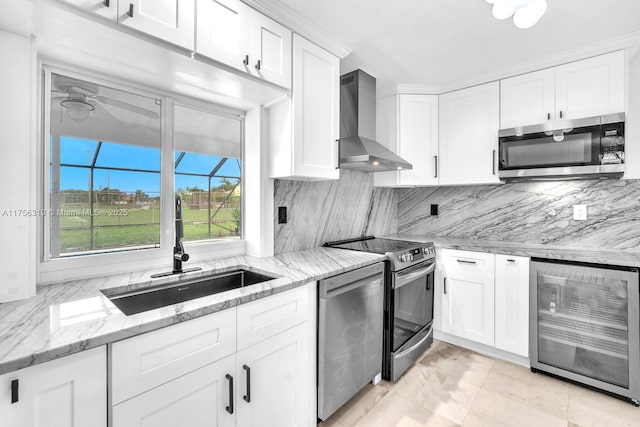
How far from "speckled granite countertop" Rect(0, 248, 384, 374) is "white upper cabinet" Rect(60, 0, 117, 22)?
1064mm

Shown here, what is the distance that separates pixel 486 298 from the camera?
2398 millimetres

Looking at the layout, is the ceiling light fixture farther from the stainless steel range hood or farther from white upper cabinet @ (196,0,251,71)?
white upper cabinet @ (196,0,251,71)

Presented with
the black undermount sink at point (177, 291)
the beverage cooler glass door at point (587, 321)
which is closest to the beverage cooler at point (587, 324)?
the beverage cooler glass door at point (587, 321)

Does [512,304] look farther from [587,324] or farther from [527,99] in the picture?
[527,99]

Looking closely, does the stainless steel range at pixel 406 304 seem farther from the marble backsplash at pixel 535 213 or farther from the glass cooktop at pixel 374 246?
the marble backsplash at pixel 535 213

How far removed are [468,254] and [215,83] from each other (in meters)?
2.27

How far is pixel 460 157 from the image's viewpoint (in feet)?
8.96

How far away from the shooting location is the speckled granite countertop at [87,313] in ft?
2.62

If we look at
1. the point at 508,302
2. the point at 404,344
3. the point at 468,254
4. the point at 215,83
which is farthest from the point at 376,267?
the point at 215,83

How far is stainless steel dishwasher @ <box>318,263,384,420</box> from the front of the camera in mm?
1614

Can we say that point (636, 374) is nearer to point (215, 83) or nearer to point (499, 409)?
point (499, 409)

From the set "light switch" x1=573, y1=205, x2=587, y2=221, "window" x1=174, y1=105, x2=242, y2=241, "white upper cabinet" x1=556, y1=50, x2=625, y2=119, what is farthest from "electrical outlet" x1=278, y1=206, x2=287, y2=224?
"light switch" x1=573, y1=205, x2=587, y2=221

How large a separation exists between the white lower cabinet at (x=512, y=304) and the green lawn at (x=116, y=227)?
2292mm

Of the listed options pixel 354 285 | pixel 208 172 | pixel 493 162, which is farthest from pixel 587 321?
pixel 208 172
